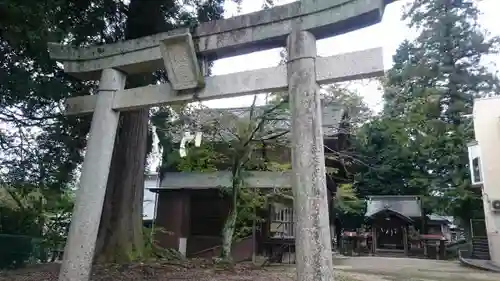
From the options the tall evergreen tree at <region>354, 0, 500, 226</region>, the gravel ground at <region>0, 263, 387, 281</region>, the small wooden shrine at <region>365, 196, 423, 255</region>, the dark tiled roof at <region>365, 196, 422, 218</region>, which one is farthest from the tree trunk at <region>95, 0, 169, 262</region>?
the dark tiled roof at <region>365, 196, 422, 218</region>

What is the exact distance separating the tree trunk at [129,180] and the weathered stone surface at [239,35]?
1.87 metres

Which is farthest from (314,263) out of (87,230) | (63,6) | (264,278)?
(63,6)

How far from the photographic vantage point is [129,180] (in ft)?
25.5

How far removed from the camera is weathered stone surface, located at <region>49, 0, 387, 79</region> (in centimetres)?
423

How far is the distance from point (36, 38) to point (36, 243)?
699cm

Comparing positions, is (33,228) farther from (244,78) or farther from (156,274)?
(244,78)

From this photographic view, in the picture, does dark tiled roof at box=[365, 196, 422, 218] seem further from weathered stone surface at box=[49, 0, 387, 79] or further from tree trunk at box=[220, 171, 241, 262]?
weathered stone surface at box=[49, 0, 387, 79]

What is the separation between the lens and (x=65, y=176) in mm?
8156

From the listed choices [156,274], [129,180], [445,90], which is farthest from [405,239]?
[156,274]

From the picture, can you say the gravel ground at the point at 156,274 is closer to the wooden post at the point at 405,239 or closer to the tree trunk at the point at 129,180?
the tree trunk at the point at 129,180

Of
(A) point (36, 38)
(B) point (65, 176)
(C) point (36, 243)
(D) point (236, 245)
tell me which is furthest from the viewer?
(D) point (236, 245)

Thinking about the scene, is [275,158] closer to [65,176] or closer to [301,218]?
[65,176]

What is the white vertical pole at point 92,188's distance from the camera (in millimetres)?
4594

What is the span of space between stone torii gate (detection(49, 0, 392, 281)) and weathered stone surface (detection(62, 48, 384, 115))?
0.4 inches
